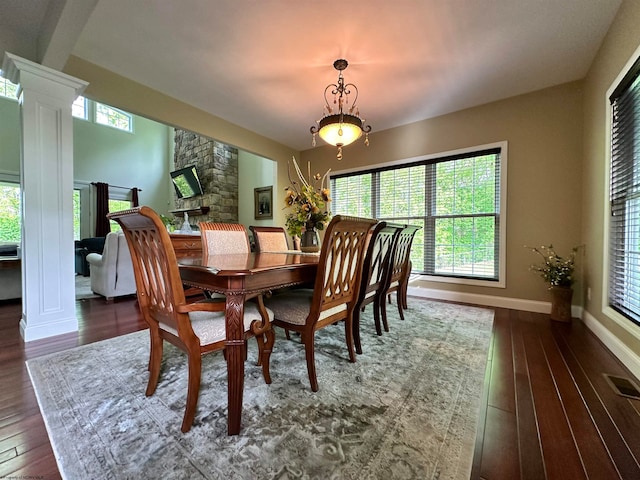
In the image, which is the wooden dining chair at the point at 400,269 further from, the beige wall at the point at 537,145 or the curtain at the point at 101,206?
the curtain at the point at 101,206

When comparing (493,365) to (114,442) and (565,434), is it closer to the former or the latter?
(565,434)

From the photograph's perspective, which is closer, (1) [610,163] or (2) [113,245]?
(1) [610,163]

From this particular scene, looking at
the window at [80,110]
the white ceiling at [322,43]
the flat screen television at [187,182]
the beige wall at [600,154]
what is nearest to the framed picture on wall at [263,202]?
the flat screen television at [187,182]

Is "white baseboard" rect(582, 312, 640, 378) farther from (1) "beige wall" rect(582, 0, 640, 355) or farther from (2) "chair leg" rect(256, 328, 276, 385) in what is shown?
(2) "chair leg" rect(256, 328, 276, 385)

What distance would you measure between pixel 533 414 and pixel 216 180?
632 centimetres

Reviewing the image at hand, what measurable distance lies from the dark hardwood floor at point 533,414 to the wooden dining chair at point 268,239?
155 centimetres

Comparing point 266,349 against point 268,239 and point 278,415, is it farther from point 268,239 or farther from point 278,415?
point 268,239

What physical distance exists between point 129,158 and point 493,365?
946 centimetres

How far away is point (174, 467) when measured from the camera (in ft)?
3.24

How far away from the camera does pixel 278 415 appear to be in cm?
129

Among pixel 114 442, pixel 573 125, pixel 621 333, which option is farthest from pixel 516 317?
pixel 114 442

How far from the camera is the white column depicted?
7.32 ft

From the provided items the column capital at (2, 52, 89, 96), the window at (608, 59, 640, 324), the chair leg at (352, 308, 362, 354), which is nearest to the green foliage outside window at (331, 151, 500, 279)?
the window at (608, 59, 640, 324)

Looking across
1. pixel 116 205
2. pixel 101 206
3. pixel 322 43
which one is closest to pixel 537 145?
pixel 322 43
